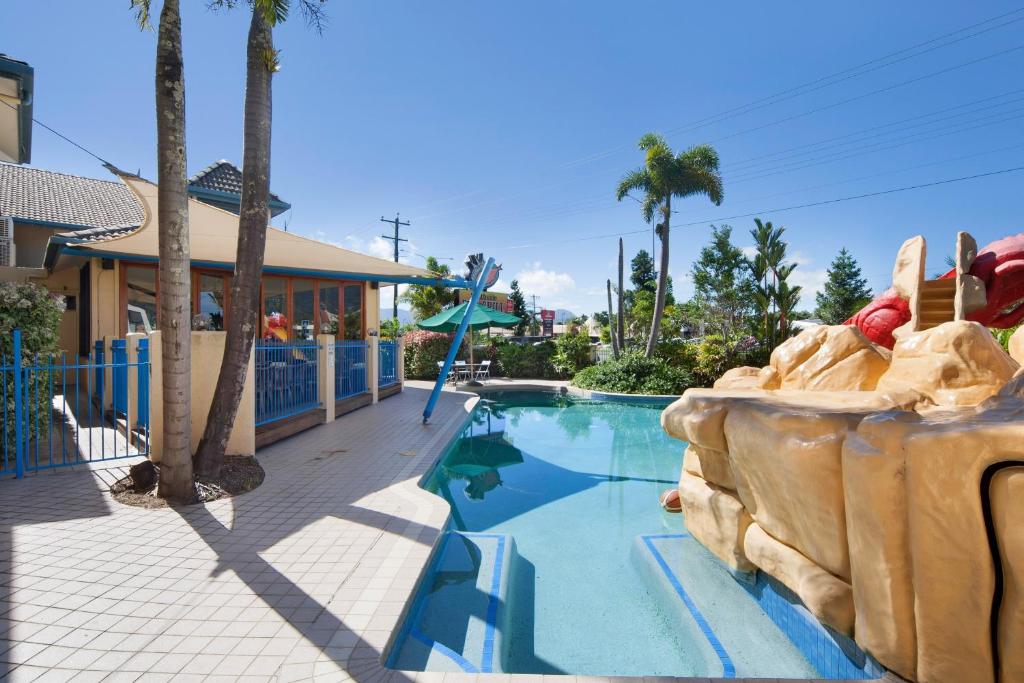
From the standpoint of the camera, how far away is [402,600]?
3328 millimetres

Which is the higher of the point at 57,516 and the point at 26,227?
the point at 26,227

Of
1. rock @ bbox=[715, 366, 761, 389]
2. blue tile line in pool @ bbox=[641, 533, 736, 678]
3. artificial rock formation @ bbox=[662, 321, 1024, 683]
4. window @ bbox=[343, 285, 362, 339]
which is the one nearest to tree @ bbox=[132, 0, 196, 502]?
blue tile line in pool @ bbox=[641, 533, 736, 678]

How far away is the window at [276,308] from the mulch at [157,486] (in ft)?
22.6

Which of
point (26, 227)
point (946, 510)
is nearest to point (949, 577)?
point (946, 510)

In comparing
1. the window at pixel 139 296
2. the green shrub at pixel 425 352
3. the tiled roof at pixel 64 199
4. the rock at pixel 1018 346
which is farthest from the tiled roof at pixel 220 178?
the rock at pixel 1018 346

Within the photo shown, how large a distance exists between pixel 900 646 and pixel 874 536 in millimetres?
534

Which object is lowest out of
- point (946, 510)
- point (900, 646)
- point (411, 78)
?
point (900, 646)

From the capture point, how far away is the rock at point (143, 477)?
5.39 metres

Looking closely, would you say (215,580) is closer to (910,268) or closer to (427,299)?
(910,268)

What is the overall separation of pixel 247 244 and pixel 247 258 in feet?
0.55

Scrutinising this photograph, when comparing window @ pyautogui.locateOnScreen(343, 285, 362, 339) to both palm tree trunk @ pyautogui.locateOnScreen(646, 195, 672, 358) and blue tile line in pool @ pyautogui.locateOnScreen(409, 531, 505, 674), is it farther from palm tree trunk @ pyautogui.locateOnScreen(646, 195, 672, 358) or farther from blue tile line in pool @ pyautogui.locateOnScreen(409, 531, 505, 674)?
palm tree trunk @ pyautogui.locateOnScreen(646, 195, 672, 358)

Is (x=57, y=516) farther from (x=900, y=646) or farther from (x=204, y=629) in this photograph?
(x=900, y=646)

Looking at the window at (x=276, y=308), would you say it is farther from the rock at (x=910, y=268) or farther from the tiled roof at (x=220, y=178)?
the rock at (x=910, y=268)

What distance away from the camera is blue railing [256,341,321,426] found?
8.12 metres
